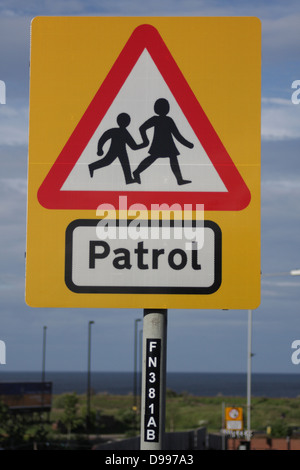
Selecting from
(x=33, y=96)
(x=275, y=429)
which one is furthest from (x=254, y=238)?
(x=275, y=429)

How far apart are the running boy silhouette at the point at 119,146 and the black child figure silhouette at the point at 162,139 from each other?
0.06 metres

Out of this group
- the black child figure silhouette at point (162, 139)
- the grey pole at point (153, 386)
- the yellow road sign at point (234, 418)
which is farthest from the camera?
the yellow road sign at point (234, 418)

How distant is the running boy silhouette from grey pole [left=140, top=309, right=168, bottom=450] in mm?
756

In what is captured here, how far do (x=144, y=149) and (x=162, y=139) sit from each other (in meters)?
0.10

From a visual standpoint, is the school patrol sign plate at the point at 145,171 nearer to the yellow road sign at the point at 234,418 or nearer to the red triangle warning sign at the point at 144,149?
the red triangle warning sign at the point at 144,149

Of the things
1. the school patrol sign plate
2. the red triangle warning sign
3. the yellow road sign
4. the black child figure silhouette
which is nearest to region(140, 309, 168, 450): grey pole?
the school patrol sign plate

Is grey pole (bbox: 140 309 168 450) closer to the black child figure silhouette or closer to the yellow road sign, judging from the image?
the black child figure silhouette

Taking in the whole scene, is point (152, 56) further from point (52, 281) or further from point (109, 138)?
point (52, 281)

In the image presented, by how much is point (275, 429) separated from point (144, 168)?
56.8m

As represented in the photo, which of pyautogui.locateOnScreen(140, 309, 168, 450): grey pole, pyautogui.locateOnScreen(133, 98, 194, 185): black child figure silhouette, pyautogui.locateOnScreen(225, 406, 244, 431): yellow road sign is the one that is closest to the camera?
pyautogui.locateOnScreen(140, 309, 168, 450): grey pole

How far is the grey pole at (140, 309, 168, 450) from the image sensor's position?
3617 millimetres

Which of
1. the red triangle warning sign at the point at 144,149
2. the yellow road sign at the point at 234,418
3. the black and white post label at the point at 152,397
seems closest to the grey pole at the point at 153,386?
the black and white post label at the point at 152,397

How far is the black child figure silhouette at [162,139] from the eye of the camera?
383 cm

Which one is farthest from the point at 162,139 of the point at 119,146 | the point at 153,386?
the point at 153,386
